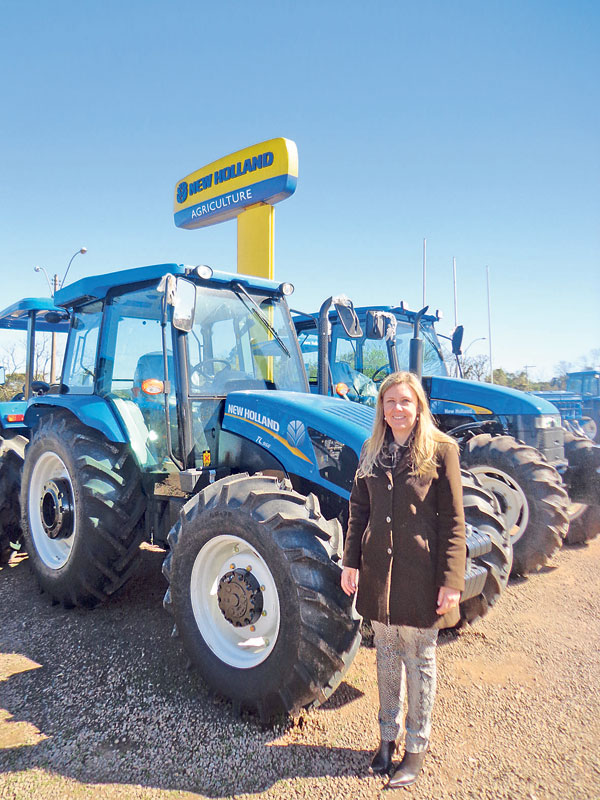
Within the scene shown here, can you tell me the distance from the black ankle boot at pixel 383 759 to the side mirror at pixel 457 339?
533 centimetres

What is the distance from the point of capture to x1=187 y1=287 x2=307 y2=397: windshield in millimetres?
3850

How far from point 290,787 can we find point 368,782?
1.06ft

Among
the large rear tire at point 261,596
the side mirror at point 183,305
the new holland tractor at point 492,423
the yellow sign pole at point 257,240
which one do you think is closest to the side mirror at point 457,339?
the new holland tractor at point 492,423

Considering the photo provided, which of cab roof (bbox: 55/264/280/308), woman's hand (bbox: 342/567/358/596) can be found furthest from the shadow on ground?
cab roof (bbox: 55/264/280/308)

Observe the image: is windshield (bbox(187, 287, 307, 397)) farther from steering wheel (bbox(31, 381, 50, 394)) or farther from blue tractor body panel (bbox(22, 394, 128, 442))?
steering wheel (bbox(31, 381, 50, 394))

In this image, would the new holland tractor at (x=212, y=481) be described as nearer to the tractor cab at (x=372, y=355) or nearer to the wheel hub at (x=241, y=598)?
the wheel hub at (x=241, y=598)

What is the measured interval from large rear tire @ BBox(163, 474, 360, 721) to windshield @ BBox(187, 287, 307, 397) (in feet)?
3.63

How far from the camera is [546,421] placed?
5.80 metres

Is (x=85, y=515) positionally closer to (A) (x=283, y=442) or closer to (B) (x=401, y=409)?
(A) (x=283, y=442)

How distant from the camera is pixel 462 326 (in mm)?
6867

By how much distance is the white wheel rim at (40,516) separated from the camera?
13.8 ft

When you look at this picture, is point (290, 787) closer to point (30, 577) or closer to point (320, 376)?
point (320, 376)

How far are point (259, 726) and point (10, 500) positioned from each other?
3433 millimetres

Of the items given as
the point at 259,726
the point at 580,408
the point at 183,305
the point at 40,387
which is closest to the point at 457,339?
the point at 183,305
